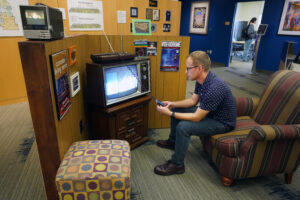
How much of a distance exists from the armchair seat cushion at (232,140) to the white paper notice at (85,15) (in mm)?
3220

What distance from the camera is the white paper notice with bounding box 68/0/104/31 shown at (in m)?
3.76

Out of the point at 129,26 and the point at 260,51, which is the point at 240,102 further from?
the point at 260,51


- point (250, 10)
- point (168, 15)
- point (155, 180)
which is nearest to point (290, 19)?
point (168, 15)

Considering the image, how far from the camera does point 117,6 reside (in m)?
4.12

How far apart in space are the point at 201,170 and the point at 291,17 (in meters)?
5.41

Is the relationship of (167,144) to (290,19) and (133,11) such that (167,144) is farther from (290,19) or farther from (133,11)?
(290,19)

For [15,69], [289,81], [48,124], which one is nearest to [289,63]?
[289,81]

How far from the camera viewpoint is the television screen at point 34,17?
1.25 meters

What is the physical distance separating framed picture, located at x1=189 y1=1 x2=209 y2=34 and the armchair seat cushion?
649 centimetres

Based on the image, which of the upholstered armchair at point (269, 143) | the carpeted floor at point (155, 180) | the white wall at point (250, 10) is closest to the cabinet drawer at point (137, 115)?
the carpeted floor at point (155, 180)

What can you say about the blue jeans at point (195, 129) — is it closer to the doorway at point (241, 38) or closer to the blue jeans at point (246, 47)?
the doorway at point (241, 38)

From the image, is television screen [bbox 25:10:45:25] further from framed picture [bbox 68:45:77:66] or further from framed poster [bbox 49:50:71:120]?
framed picture [bbox 68:45:77:66]

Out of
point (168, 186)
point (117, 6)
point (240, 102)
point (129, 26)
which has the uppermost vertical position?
point (117, 6)

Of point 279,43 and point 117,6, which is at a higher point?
point 117,6
